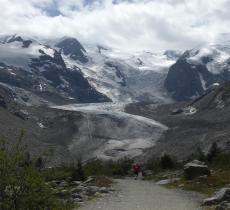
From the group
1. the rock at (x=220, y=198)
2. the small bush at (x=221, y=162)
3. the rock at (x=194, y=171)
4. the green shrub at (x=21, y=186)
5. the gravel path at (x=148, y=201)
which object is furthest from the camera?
the small bush at (x=221, y=162)

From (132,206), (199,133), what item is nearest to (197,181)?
(132,206)

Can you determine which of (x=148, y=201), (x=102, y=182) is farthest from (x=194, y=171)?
(x=148, y=201)

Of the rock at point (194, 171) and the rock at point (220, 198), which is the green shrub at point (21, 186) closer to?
the rock at point (220, 198)

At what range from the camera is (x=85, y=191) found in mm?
38000

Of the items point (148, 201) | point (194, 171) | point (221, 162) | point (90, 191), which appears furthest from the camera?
point (221, 162)

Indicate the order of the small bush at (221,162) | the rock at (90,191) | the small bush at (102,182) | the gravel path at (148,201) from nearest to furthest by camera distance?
1. the gravel path at (148,201)
2. the rock at (90,191)
3. the small bush at (102,182)
4. the small bush at (221,162)

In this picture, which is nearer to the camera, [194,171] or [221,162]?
[194,171]

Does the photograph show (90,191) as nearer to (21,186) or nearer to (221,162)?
(21,186)

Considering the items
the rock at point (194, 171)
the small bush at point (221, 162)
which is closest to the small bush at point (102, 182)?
the rock at point (194, 171)

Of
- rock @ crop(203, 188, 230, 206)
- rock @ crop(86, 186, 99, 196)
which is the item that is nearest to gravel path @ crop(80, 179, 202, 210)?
rock @ crop(203, 188, 230, 206)

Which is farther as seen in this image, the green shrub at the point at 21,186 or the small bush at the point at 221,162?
the small bush at the point at 221,162

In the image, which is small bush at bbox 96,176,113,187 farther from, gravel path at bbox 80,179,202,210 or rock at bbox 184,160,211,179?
rock at bbox 184,160,211,179

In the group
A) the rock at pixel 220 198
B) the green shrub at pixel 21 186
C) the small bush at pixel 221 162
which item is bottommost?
the small bush at pixel 221 162

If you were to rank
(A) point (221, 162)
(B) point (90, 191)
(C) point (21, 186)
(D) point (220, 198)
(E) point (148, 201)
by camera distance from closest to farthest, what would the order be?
(C) point (21, 186)
(D) point (220, 198)
(E) point (148, 201)
(B) point (90, 191)
(A) point (221, 162)
